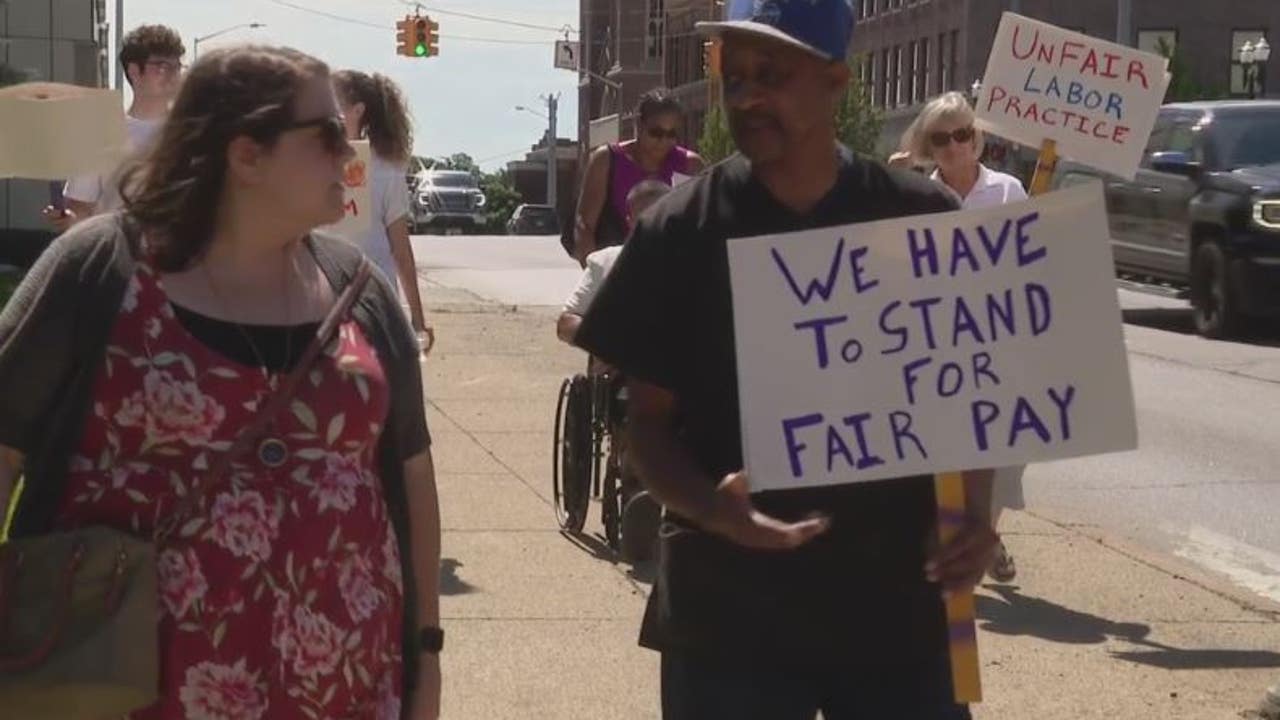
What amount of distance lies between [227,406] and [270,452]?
89 millimetres

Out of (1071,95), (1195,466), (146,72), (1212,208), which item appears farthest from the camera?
(1212,208)

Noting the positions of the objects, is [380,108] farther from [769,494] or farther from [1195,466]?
[1195,466]

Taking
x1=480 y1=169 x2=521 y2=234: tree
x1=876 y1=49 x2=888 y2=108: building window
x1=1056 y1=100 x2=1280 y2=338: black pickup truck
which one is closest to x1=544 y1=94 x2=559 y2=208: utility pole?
x1=480 y1=169 x2=521 y2=234: tree

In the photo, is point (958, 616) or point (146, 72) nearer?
point (958, 616)

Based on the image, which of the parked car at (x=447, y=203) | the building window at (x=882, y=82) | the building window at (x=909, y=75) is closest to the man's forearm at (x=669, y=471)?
the building window at (x=909, y=75)

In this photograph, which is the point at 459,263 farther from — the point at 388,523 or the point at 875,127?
the point at 388,523

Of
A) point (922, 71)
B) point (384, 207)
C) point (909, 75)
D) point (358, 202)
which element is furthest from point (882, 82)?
point (358, 202)

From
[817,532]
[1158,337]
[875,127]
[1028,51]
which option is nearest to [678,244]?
[817,532]

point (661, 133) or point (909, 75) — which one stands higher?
point (661, 133)

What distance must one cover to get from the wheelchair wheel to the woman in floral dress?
6282 mm

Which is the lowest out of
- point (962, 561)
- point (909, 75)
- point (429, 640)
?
point (909, 75)

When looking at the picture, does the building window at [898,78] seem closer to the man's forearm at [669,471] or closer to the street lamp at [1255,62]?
the street lamp at [1255,62]

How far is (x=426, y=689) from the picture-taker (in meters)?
3.77

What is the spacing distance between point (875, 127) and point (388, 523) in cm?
6057
